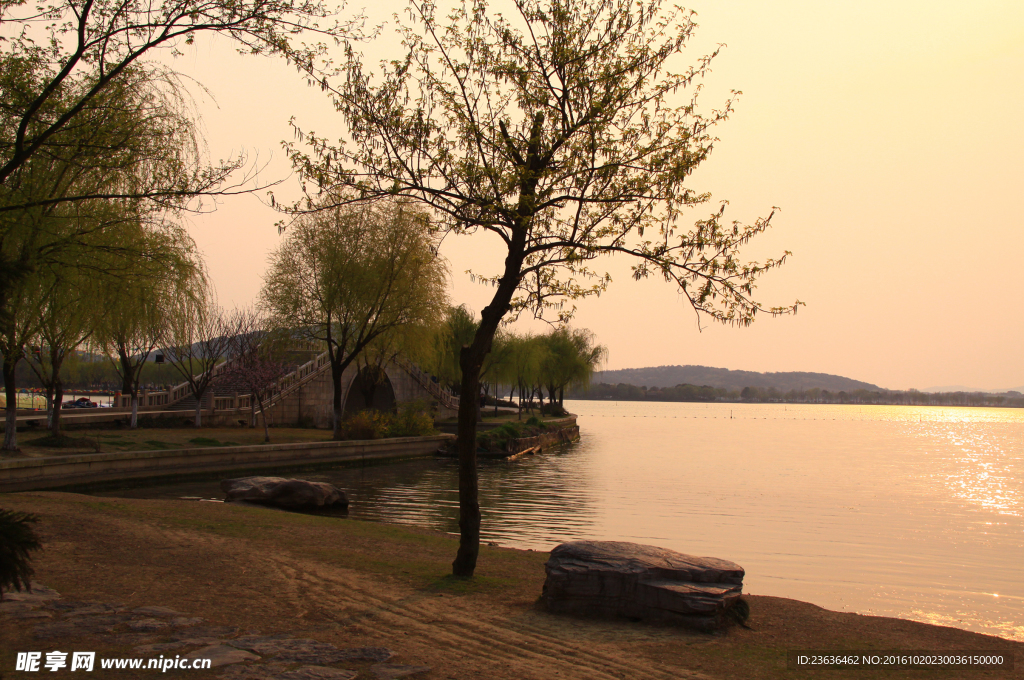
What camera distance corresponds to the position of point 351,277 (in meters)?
34.8

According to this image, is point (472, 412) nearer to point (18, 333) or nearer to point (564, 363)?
point (18, 333)

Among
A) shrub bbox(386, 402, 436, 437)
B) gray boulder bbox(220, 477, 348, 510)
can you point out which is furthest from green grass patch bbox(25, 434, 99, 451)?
shrub bbox(386, 402, 436, 437)

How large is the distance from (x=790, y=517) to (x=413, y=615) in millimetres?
18338

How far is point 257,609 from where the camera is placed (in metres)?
7.55

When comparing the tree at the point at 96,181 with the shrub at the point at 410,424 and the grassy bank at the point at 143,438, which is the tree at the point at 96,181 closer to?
the grassy bank at the point at 143,438

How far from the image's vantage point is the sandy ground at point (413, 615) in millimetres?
6465

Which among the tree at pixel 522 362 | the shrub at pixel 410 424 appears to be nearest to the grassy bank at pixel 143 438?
the shrub at pixel 410 424

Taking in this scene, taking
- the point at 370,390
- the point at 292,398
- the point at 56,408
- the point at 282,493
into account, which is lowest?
the point at 282,493

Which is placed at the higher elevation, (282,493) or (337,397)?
(337,397)

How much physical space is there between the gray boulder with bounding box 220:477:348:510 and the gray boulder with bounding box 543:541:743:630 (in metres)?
10.9

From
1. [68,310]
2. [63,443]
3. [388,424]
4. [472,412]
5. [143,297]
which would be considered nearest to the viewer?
[472,412]

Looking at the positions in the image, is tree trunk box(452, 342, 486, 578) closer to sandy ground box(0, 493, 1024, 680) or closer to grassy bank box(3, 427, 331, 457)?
sandy ground box(0, 493, 1024, 680)

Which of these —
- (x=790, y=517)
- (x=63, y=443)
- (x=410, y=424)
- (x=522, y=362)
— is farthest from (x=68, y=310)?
(x=522, y=362)

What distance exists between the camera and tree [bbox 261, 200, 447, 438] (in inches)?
1378
